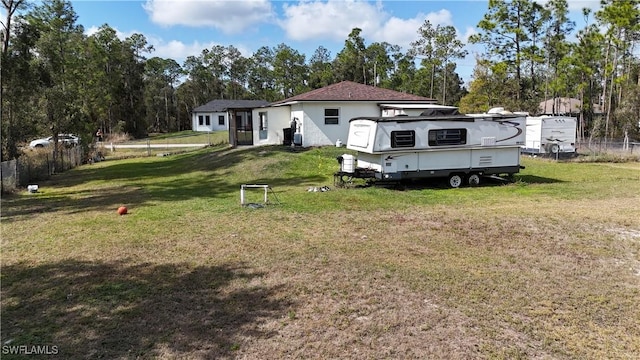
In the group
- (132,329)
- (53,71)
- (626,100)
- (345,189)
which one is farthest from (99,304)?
(626,100)

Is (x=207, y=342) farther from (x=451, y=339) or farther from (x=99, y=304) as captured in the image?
(x=451, y=339)

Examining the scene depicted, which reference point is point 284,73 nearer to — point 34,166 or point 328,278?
point 34,166

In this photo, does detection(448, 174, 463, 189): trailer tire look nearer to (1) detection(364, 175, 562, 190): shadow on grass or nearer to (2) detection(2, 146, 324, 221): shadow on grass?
(1) detection(364, 175, 562, 190): shadow on grass

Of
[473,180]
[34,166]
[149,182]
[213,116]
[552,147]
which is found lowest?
[149,182]

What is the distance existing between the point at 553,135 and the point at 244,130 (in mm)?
17137

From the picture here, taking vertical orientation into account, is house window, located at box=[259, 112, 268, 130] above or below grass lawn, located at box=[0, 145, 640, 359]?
above

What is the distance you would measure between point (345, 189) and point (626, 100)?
2958cm

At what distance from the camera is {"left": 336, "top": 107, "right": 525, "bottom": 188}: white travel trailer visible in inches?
528

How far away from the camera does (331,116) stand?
22.4m

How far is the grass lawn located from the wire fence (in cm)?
330

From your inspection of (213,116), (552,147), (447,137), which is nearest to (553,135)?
(552,147)

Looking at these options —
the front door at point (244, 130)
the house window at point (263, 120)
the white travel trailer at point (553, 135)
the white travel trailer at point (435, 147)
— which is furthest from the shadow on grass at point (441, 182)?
the front door at point (244, 130)

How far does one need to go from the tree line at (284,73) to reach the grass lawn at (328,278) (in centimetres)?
817

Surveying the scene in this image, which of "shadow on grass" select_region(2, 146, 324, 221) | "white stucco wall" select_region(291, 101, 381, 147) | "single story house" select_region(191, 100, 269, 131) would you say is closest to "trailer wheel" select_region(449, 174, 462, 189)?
"shadow on grass" select_region(2, 146, 324, 221)
